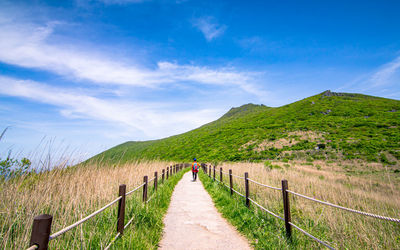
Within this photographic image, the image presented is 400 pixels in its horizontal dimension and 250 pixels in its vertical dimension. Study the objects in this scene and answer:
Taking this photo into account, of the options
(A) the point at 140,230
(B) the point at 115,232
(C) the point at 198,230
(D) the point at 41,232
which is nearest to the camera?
(D) the point at 41,232

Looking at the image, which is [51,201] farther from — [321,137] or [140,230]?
[321,137]

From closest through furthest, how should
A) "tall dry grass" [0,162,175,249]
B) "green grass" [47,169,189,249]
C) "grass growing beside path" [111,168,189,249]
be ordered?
"tall dry grass" [0,162,175,249], "green grass" [47,169,189,249], "grass growing beside path" [111,168,189,249]

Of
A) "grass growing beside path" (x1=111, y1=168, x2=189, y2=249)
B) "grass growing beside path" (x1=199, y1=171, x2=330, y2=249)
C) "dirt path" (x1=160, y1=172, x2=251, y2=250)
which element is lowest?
"dirt path" (x1=160, y1=172, x2=251, y2=250)

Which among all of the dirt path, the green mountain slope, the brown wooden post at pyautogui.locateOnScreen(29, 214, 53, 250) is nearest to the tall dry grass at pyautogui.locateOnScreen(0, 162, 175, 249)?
the brown wooden post at pyautogui.locateOnScreen(29, 214, 53, 250)

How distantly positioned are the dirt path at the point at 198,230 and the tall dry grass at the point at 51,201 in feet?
4.76

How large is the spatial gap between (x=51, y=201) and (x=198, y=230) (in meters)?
3.28

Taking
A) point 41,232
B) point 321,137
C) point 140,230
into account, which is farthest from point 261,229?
point 321,137

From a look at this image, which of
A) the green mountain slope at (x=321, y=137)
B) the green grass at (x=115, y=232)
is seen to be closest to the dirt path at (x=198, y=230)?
the green grass at (x=115, y=232)

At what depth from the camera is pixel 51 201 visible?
150 inches

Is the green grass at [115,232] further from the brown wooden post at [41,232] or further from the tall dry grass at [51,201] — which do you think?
the brown wooden post at [41,232]

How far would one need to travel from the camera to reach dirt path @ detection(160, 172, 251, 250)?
4145 millimetres

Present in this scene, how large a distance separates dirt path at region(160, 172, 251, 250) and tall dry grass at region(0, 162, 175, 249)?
1451 millimetres

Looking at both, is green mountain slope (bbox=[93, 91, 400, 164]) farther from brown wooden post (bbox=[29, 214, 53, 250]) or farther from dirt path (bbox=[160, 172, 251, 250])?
brown wooden post (bbox=[29, 214, 53, 250])

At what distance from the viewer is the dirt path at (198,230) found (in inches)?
163
